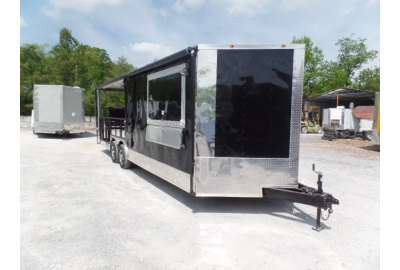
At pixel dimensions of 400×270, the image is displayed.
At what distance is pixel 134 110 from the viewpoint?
5.99 m

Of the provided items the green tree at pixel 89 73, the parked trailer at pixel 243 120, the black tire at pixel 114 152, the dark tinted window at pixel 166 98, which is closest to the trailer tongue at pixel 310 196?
the parked trailer at pixel 243 120

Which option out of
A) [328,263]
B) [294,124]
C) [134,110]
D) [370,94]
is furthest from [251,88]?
[370,94]

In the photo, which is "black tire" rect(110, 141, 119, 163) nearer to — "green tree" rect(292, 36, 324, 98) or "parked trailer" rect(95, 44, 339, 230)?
"parked trailer" rect(95, 44, 339, 230)

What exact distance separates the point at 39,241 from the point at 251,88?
3643mm

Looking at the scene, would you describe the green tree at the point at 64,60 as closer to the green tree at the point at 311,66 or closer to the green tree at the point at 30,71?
the green tree at the point at 30,71

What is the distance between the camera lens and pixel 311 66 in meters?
41.9

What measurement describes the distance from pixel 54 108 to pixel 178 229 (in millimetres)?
13543

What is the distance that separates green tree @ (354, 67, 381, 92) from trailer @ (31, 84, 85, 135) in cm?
4440

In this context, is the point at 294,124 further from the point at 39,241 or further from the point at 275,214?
the point at 39,241

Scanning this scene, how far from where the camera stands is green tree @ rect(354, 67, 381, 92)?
Answer: 130 ft

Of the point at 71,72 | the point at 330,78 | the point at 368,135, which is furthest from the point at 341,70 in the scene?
the point at 71,72

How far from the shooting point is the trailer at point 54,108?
13.8 metres

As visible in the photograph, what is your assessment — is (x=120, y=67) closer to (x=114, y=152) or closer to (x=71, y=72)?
(x=71, y=72)

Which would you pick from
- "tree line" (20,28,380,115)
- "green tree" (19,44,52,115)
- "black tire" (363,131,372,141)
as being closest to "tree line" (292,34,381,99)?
"tree line" (20,28,380,115)
